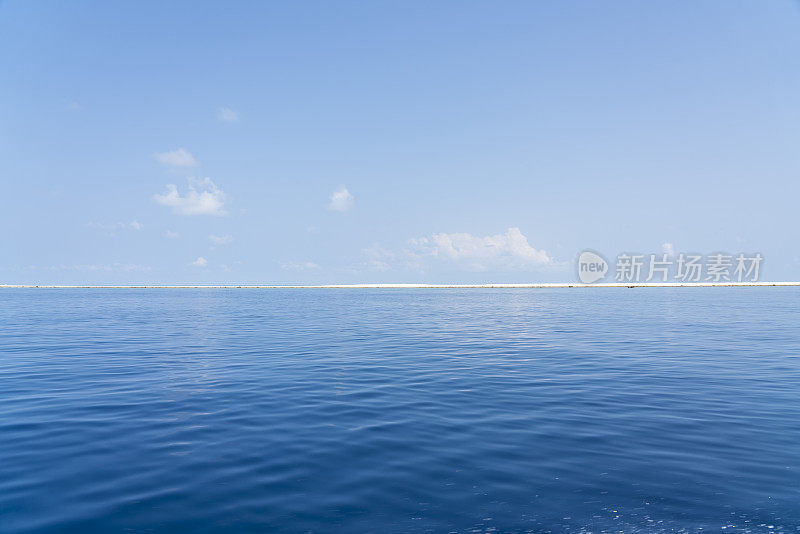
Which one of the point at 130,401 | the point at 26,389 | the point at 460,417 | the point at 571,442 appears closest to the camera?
the point at 571,442

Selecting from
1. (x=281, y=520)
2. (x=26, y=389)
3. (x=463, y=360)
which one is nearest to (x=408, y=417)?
(x=281, y=520)

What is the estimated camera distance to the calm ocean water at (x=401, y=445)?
23.0 ft

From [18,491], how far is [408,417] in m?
8.36

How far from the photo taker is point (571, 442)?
1030cm

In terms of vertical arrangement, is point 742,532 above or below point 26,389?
above

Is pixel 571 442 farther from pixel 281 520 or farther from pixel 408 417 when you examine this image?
pixel 281 520

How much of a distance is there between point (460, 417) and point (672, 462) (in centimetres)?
510

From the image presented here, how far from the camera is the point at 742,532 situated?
6.39 m

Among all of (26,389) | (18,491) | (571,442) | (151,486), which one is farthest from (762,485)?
(26,389)

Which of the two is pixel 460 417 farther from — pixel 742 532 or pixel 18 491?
pixel 18 491

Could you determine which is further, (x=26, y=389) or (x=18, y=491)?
(x=26, y=389)

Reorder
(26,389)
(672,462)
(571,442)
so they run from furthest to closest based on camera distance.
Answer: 1. (26,389)
2. (571,442)
3. (672,462)

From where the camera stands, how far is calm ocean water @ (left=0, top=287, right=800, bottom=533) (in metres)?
7.00

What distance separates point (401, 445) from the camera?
10188mm
